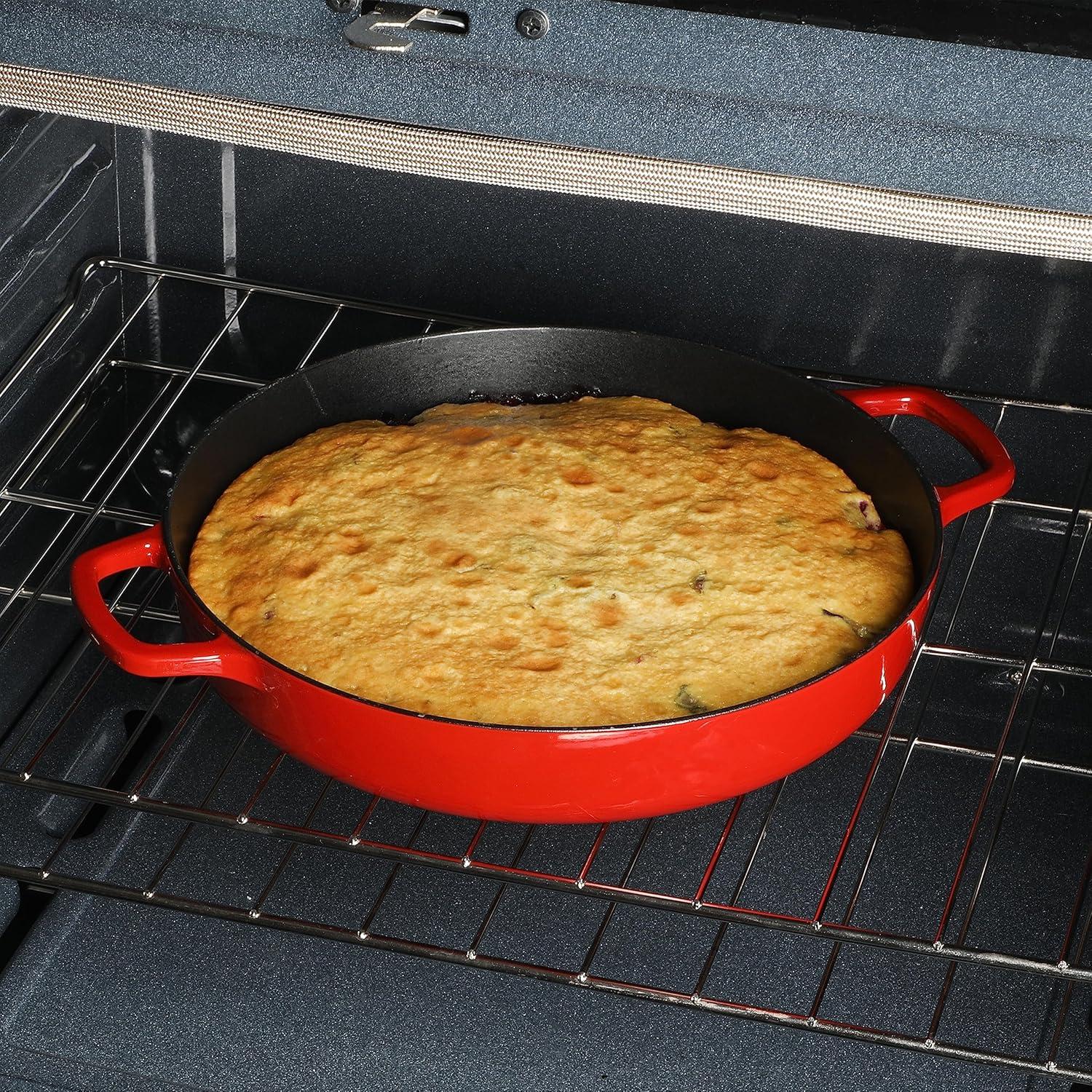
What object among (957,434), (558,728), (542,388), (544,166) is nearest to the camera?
(558,728)

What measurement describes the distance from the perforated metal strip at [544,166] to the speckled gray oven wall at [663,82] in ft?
0.15

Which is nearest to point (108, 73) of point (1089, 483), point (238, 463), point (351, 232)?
point (238, 463)

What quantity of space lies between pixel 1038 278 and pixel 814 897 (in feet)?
1.88

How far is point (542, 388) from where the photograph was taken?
1.28 metres

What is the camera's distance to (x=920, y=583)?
1.02m

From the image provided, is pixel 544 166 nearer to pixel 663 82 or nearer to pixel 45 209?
pixel 663 82

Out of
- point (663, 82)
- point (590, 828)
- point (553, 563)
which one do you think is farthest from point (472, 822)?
point (663, 82)

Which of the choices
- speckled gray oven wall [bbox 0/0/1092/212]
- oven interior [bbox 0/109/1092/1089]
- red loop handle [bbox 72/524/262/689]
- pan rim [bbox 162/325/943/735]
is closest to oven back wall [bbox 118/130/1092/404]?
A: oven interior [bbox 0/109/1092/1089]

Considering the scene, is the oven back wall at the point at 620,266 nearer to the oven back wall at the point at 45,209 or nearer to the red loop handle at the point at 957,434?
the oven back wall at the point at 45,209

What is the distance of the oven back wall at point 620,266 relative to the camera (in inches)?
52.1

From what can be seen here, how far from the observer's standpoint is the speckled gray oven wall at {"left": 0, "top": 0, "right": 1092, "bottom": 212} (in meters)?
0.85

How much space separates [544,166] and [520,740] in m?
0.42

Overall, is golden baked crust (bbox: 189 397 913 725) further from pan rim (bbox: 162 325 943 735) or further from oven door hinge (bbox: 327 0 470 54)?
oven door hinge (bbox: 327 0 470 54)

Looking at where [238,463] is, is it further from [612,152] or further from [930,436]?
[930,436]
